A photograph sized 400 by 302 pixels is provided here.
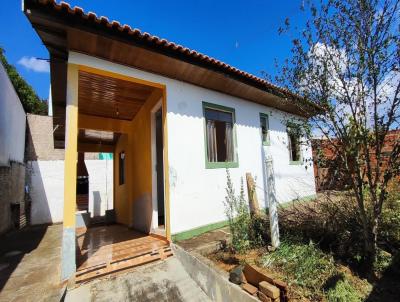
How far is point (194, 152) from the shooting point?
5.37m

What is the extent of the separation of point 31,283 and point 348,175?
17.5ft

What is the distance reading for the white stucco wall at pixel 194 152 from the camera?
4859mm

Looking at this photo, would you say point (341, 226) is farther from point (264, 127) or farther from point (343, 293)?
point (264, 127)

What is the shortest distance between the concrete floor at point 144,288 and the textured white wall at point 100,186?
10.7 metres

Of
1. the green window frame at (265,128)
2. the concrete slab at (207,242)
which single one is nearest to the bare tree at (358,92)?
the concrete slab at (207,242)

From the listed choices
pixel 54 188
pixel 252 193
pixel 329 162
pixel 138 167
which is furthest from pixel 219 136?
pixel 54 188

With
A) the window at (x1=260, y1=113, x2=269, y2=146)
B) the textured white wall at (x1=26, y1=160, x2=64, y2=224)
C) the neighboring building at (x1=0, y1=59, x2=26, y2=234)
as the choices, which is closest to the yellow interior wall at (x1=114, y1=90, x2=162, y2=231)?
the window at (x1=260, y1=113, x2=269, y2=146)

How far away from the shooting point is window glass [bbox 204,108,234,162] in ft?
19.2

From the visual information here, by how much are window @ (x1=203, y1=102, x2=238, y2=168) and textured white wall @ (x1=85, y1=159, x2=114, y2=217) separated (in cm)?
992

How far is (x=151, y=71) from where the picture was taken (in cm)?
494

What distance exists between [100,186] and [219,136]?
10.3 metres

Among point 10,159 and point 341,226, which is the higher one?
point 10,159

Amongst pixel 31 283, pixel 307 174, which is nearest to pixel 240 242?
pixel 31 283

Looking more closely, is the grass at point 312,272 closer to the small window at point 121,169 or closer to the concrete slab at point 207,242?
the concrete slab at point 207,242
